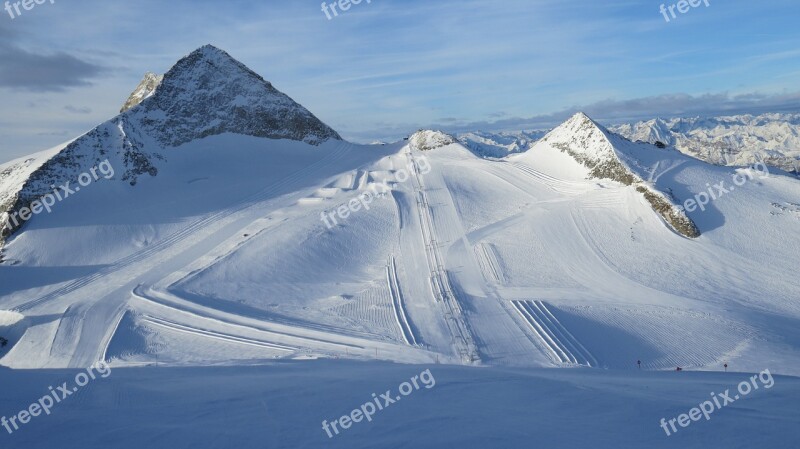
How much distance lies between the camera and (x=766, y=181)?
3797 centimetres

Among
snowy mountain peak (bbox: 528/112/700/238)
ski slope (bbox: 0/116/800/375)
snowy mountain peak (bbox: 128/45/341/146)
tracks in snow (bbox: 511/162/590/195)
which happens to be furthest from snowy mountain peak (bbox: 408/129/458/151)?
tracks in snow (bbox: 511/162/590/195)

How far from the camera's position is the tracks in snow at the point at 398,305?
1972 centimetres

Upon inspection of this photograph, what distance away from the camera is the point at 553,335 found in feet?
64.7

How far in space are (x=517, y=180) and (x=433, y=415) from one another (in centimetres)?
3610

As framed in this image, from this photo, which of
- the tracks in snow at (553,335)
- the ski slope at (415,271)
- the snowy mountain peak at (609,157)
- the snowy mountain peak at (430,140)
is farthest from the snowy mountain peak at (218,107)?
the tracks in snow at (553,335)

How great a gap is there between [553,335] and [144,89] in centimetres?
5552

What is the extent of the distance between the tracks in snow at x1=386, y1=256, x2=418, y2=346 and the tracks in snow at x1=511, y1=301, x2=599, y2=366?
17.1 ft

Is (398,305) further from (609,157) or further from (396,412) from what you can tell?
(609,157)

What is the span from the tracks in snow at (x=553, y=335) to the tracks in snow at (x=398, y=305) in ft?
17.1

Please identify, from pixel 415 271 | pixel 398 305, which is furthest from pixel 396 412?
pixel 415 271

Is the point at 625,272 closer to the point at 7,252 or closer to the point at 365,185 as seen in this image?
the point at 365,185

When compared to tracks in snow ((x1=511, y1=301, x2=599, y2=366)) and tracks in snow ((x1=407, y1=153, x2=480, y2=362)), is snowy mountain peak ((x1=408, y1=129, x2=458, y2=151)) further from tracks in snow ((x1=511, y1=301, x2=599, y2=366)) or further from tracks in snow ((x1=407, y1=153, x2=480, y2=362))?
tracks in snow ((x1=511, y1=301, x2=599, y2=366))

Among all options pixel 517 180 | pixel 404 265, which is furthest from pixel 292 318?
pixel 517 180

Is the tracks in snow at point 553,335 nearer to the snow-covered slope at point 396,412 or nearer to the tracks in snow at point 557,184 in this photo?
the snow-covered slope at point 396,412
